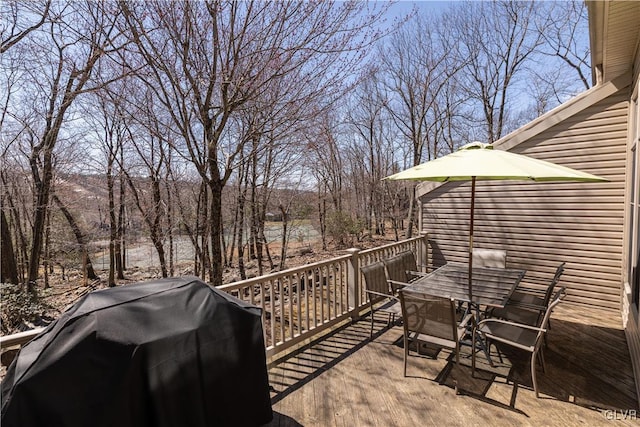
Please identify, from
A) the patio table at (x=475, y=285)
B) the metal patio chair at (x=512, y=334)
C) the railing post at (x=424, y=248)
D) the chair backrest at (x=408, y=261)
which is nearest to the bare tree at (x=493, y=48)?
the railing post at (x=424, y=248)

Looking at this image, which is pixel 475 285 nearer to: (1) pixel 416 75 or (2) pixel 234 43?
(2) pixel 234 43

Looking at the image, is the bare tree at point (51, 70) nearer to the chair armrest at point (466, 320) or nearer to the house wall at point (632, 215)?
the chair armrest at point (466, 320)

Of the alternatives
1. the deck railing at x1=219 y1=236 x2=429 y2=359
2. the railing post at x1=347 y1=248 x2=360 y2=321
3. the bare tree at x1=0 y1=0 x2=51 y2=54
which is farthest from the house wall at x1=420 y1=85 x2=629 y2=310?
the bare tree at x1=0 y1=0 x2=51 y2=54

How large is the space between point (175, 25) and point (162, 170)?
557 centimetres

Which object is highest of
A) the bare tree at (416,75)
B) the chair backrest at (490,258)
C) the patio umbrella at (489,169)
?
the bare tree at (416,75)

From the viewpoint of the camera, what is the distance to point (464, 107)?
537 inches

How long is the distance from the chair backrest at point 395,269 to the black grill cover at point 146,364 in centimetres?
238

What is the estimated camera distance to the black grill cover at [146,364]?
138 cm

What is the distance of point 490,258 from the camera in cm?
488

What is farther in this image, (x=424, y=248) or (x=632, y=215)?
(x=424, y=248)

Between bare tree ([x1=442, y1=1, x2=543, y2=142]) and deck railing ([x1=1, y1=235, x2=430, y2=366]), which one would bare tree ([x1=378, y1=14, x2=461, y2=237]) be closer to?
bare tree ([x1=442, y1=1, x2=543, y2=142])

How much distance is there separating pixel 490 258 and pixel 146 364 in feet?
15.3

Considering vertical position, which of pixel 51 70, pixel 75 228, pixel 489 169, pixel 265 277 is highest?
pixel 51 70

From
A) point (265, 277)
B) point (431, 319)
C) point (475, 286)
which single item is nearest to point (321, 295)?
point (265, 277)
